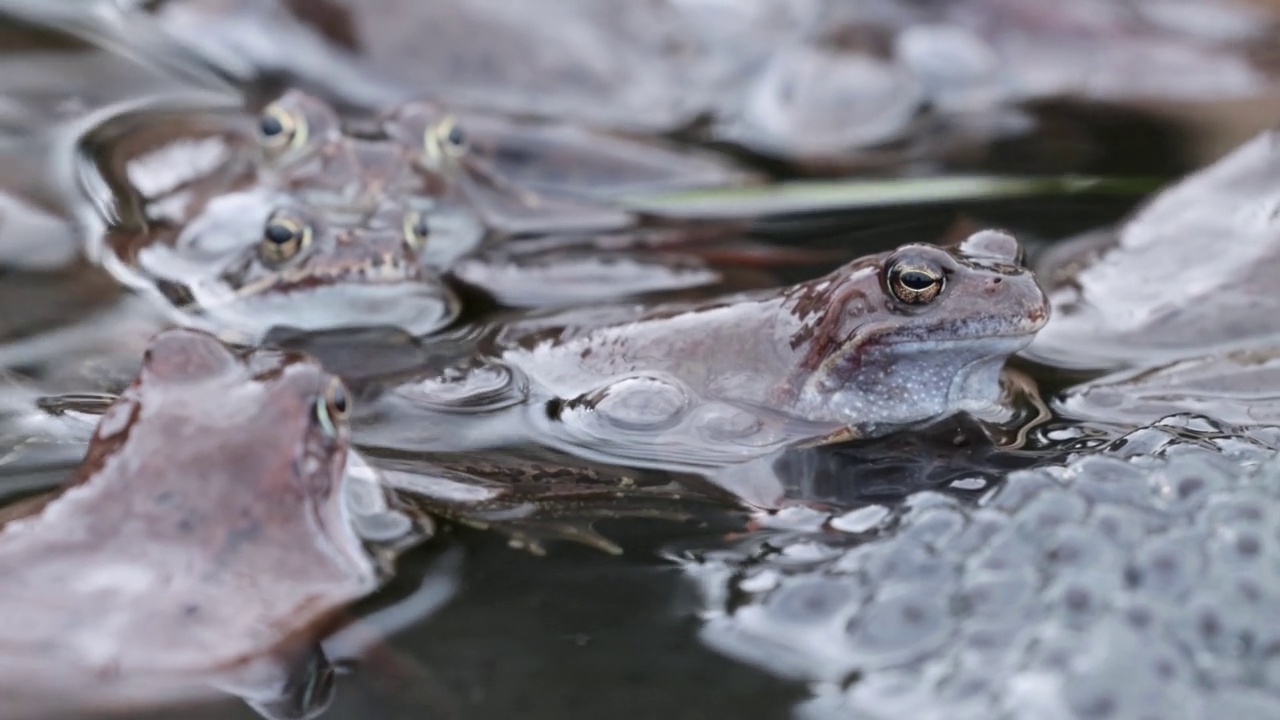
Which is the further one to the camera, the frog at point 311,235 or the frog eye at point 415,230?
the frog eye at point 415,230

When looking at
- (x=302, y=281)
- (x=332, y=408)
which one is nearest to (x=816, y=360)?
(x=332, y=408)

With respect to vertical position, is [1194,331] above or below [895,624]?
above

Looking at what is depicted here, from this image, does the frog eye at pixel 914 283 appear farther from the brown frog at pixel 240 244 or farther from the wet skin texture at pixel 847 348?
the brown frog at pixel 240 244

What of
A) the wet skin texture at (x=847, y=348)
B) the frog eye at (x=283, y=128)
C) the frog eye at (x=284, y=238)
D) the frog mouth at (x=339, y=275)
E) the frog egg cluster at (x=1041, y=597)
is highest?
the frog eye at (x=283, y=128)

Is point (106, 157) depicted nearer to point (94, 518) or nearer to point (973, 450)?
point (94, 518)

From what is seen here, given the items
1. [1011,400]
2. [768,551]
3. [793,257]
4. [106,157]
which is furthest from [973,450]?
[106,157]

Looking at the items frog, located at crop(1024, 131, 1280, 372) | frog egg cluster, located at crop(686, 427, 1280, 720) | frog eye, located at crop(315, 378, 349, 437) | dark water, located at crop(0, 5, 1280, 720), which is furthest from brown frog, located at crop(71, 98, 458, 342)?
frog, located at crop(1024, 131, 1280, 372)

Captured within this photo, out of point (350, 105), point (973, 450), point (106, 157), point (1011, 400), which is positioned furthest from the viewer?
point (350, 105)

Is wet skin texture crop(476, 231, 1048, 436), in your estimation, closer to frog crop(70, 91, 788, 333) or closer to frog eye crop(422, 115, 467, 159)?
frog crop(70, 91, 788, 333)

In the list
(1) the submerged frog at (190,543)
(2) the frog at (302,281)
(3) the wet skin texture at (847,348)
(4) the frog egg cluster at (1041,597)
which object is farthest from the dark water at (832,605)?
(2) the frog at (302,281)
